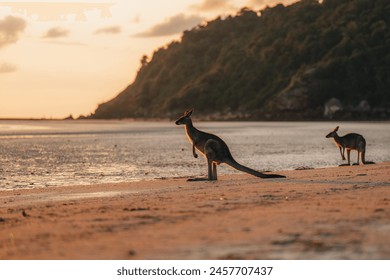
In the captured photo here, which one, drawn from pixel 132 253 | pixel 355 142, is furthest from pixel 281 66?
pixel 132 253

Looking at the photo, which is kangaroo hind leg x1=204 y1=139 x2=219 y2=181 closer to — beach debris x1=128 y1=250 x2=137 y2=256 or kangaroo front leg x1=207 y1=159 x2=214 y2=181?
kangaroo front leg x1=207 y1=159 x2=214 y2=181

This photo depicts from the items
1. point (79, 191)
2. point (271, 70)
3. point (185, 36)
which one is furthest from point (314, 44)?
point (79, 191)

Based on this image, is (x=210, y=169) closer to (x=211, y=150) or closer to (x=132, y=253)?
(x=211, y=150)

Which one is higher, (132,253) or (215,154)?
(215,154)

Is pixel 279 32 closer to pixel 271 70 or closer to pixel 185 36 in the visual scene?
pixel 271 70

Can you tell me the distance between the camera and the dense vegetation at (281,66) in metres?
105

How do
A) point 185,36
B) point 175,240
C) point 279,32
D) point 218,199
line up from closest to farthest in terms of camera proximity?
1. point 175,240
2. point 218,199
3. point 279,32
4. point 185,36

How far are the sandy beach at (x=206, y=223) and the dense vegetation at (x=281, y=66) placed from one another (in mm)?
92587

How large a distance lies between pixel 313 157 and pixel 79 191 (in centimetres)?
1395

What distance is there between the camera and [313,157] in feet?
80.9

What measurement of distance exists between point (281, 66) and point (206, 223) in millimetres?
118804

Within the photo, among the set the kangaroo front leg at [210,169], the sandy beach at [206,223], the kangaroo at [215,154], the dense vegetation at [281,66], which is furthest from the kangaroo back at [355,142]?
the dense vegetation at [281,66]

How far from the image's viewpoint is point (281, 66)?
12375 centimetres

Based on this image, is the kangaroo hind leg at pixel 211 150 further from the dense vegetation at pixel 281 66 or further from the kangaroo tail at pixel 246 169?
the dense vegetation at pixel 281 66
